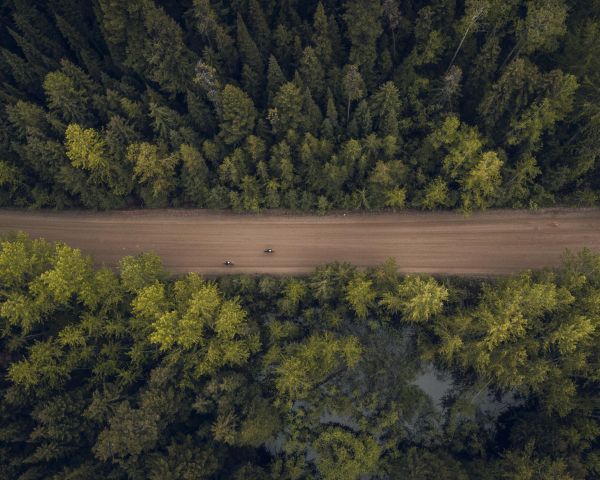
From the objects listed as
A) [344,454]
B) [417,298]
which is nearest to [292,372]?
[344,454]

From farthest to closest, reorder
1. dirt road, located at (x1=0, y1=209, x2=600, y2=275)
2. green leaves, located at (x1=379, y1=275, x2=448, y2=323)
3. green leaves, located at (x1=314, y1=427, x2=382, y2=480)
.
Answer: dirt road, located at (x1=0, y1=209, x2=600, y2=275) → green leaves, located at (x1=314, y1=427, x2=382, y2=480) → green leaves, located at (x1=379, y1=275, x2=448, y2=323)

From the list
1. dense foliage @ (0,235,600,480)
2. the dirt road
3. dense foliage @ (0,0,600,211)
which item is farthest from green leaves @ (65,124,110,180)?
dense foliage @ (0,235,600,480)

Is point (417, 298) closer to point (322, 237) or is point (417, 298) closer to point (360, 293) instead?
point (360, 293)

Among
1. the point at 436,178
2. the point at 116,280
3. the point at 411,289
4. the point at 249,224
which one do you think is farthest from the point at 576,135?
the point at 116,280

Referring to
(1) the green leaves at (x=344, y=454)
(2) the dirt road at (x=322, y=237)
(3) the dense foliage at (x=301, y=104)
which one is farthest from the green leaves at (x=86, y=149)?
(1) the green leaves at (x=344, y=454)

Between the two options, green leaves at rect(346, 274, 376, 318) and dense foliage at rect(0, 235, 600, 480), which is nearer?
dense foliage at rect(0, 235, 600, 480)

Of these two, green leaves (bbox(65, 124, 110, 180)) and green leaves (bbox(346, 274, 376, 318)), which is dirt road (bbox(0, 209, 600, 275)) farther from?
green leaves (bbox(65, 124, 110, 180))
